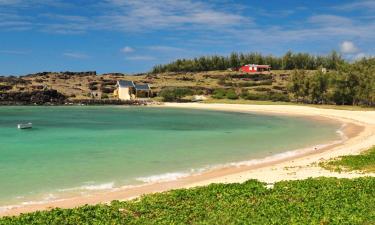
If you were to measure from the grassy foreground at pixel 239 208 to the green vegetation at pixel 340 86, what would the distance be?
72.8m

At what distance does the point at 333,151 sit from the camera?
109 feet

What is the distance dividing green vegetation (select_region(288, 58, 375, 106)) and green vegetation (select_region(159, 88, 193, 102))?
31494 millimetres

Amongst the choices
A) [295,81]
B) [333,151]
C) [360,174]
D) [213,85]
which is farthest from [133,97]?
[360,174]

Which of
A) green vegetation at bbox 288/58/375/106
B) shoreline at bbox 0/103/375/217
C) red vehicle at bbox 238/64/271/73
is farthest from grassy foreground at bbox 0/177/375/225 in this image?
red vehicle at bbox 238/64/271/73

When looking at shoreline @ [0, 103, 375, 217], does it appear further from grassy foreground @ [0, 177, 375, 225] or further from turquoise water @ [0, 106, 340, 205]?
grassy foreground @ [0, 177, 375, 225]

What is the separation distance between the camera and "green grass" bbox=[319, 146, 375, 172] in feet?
81.4

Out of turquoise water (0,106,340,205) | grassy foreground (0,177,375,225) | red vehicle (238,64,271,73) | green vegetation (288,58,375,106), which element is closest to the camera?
grassy foreground (0,177,375,225)

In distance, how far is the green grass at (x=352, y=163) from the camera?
976 inches

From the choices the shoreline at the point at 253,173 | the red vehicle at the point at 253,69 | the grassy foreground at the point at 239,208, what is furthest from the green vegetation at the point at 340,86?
the grassy foreground at the point at 239,208

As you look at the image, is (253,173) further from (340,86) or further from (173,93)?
(173,93)

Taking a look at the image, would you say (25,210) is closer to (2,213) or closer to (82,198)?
(2,213)

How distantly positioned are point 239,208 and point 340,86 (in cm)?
8705

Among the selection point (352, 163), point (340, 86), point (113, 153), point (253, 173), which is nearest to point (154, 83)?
point (340, 86)

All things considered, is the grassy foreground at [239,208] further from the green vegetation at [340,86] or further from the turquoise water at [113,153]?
the green vegetation at [340,86]
